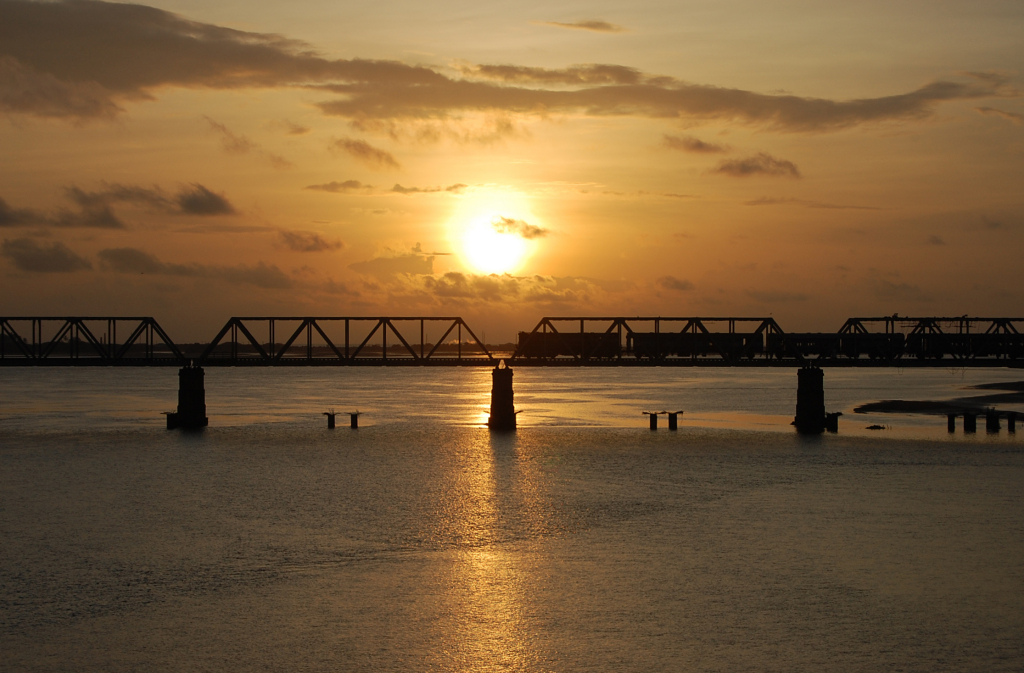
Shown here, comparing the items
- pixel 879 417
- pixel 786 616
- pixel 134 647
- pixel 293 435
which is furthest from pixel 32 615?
pixel 879 417

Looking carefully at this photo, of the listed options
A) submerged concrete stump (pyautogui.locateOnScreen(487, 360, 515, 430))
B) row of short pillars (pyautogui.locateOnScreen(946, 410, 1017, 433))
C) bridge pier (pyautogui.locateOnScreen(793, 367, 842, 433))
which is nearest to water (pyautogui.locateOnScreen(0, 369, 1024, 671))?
row of short pillars (pyautogui.locateOnScreen(946, 410, 1017, 433))

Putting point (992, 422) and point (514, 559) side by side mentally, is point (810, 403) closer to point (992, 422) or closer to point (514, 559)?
point (992, 422)

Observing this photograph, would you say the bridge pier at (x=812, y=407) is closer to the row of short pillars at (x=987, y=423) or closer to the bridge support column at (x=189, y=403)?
the row of short pillars at (x=987, y=423)

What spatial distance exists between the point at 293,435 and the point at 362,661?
5854 centimetres

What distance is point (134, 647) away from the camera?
804 inches

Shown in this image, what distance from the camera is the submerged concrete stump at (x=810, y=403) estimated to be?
77.4 meters

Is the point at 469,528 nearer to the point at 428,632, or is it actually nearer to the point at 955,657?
the point at 428,632

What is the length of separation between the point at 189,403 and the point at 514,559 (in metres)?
58.1

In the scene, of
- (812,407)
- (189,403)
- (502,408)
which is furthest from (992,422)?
(189,403)

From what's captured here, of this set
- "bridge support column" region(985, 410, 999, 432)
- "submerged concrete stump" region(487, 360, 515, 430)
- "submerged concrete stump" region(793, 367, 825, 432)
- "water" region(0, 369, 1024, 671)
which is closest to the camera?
"water" region(0, 369, 1024, 671)

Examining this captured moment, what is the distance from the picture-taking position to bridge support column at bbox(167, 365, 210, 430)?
80.7m

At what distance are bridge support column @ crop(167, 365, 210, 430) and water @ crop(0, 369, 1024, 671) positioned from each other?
57.2 ft

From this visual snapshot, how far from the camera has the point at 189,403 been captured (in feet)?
267

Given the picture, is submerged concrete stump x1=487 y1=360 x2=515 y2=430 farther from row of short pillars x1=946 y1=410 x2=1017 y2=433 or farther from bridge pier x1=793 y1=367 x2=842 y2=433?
row of short pillars x1=946 y1=410 x2=1017 y2=433
